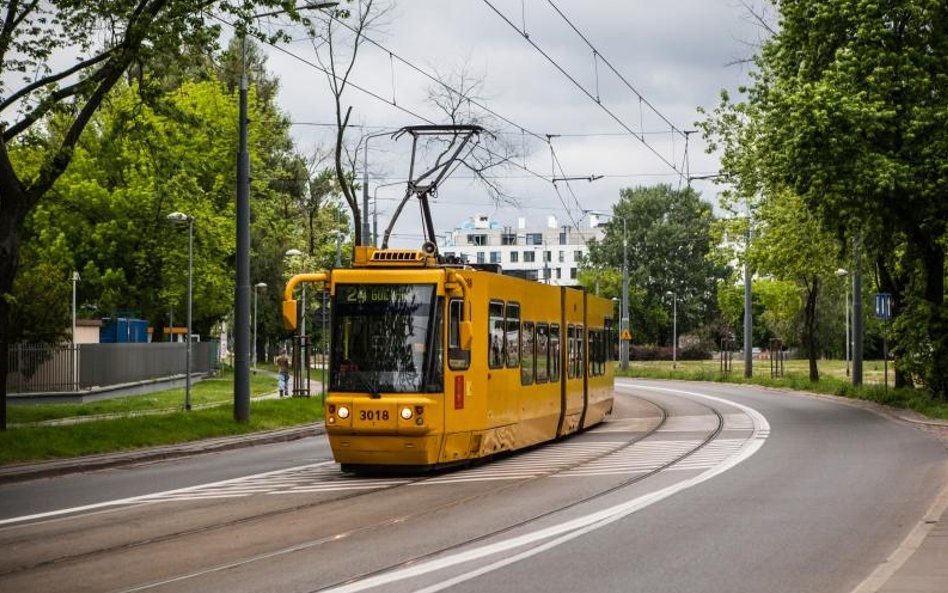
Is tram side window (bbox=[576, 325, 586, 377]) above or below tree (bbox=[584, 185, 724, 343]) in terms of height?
below

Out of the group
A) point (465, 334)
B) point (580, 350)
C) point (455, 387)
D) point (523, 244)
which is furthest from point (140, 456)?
point (523, 244)

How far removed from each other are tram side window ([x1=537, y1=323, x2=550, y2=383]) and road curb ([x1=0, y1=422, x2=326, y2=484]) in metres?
6.44

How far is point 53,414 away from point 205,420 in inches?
379

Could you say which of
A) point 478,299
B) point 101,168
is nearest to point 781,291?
point 101,168

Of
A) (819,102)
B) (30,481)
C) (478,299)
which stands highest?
(819,102)

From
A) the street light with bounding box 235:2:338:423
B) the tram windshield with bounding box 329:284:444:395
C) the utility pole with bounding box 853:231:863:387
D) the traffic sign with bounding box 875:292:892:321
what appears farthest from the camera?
the utility pole with bounding box 853:231:863:387

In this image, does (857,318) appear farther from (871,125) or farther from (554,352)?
(554,352)

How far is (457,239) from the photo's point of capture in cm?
19350

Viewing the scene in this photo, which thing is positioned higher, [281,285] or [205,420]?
[281,285]

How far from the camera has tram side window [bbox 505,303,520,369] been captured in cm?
Result: 2108

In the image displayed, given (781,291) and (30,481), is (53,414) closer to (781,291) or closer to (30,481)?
(30,481)

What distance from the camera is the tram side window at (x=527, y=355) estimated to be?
2192 centimetres

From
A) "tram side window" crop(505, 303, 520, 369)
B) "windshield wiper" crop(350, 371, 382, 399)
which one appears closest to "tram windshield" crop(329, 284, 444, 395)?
"windshield wiper" crop(350, 371, 382, 399)

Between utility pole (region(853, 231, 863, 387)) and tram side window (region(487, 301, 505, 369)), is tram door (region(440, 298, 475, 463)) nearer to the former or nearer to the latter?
tram side window (region(487, 301, 505, 369))
